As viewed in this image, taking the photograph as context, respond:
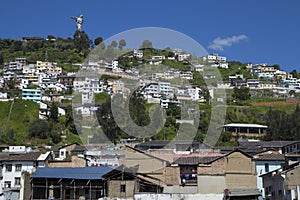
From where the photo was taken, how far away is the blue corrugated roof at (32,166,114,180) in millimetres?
30263

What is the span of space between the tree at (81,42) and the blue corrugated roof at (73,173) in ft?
389

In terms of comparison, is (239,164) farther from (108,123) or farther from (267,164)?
(108,123)

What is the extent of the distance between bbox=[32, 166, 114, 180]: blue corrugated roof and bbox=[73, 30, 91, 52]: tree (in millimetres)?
118634

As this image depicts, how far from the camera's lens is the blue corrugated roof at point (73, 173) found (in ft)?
99.3

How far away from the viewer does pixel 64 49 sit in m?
152

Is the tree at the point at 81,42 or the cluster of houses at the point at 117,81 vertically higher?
the tree at the point at 81,42

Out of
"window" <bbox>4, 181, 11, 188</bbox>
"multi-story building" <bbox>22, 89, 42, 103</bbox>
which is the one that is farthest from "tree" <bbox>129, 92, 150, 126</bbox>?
"window" <bbox>4, 181, 11, 188</bbox>

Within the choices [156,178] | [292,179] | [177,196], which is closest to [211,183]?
[156,178]

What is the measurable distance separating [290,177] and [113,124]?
42.3 m

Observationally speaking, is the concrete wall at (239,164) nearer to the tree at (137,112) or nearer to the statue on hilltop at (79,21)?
the tree at (137,112)

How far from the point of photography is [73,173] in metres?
A: 30.8

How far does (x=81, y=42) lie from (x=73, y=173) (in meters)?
122

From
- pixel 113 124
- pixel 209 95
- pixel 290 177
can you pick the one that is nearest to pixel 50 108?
pixel 113 124

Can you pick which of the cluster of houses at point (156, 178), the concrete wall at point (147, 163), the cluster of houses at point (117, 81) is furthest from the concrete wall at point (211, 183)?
the cluster of houses at point (117, 81)
